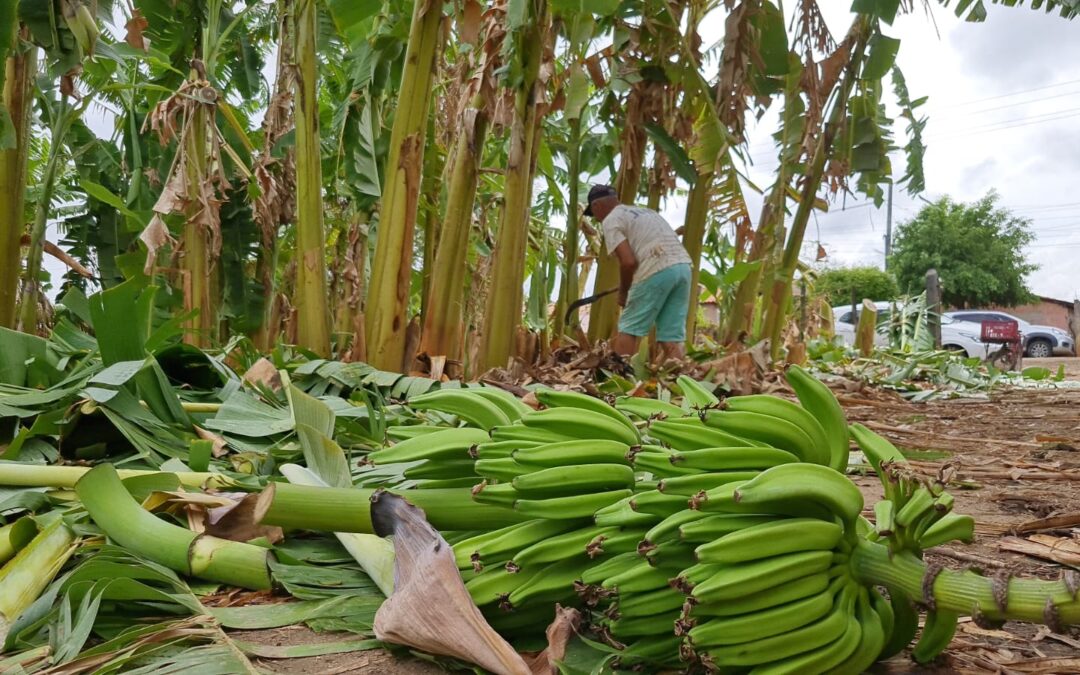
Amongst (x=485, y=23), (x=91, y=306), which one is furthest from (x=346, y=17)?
(x=91, y=306)

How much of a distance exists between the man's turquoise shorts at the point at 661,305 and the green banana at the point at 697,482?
137 inches

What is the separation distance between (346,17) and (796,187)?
328 centimetres

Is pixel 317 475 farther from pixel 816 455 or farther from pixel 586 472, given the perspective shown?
pixel 816 455

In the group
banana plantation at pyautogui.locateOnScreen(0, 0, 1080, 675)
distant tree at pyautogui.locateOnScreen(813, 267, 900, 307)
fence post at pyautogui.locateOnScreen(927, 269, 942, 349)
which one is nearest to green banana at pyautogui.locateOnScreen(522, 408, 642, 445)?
banana plantation at pyautogui.locateOnScreen(0, 0, 1080, 675)

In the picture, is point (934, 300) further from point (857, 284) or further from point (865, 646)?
point (857, 284)

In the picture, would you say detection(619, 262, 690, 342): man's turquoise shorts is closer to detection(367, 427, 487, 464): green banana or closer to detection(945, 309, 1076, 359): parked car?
detection(367, 427, 487, 464): green banana

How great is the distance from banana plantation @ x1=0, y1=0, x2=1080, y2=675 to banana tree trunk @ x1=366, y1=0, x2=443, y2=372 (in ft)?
0.04

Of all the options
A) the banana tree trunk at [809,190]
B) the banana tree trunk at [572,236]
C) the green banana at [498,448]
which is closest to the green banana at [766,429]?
the green banana at [498,448]

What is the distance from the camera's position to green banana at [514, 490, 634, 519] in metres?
0.79

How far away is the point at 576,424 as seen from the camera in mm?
906

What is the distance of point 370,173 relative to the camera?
12.9 ft

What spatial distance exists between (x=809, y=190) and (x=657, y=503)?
4.56 m

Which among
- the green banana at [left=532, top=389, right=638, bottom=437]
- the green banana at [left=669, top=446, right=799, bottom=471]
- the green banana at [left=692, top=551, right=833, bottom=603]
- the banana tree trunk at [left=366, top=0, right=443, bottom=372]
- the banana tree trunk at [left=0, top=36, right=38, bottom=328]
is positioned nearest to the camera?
the green banana at [left=692, top=551, right=833, bottom=603]

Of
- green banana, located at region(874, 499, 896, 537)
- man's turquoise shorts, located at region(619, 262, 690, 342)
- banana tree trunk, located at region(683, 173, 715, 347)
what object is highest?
banana tree trunk, located at region(683, 173, 715, 347)
